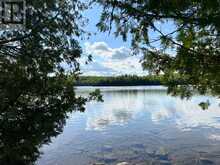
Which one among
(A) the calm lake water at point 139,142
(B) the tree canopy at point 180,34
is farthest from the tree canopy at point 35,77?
(A) the calm lake water at point 139,142

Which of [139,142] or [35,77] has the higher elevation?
[35,77]

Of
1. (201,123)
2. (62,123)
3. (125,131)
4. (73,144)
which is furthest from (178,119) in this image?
(62,123)

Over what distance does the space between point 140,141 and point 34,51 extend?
1631 cm

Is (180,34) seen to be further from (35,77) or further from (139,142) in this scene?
(139,142)

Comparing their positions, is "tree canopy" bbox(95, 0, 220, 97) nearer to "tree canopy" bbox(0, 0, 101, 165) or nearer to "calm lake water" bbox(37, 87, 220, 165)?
"tree canopy" bbox(0, 0, 101, 165)

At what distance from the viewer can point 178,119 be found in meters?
32.5

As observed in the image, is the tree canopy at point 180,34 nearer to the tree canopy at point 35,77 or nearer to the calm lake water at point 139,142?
the tree canopy at point 35,77

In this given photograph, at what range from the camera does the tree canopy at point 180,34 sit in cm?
496

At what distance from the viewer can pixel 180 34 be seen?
5.87 m

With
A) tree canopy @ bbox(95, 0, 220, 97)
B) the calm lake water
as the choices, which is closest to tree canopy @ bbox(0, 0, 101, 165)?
tree canopy @ bbox(95, 0, 220, 97)

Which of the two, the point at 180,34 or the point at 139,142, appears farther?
the point at 139,142

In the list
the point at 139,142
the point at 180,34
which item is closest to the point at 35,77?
the point at 180,34

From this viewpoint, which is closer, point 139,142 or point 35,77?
point 35,77

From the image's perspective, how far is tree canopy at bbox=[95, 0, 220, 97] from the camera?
4.96 metres
